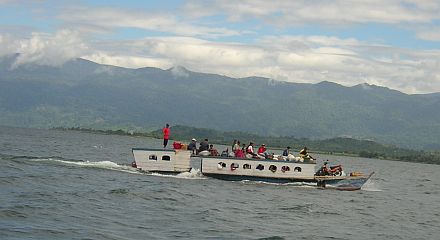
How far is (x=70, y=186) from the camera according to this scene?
4716 centimetres

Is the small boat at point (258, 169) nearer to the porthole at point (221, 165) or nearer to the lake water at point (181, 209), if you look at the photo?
the porthole at point (221, 165)

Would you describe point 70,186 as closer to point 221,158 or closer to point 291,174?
point 221,158

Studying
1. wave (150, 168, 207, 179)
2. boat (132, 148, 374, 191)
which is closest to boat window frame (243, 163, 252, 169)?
boat (132, 148, 374, 191)

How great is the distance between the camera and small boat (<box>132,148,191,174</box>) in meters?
59.9

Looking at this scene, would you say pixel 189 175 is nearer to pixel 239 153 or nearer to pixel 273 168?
pixel 239 153

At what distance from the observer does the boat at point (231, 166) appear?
5972cm

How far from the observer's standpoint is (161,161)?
60.2 metres

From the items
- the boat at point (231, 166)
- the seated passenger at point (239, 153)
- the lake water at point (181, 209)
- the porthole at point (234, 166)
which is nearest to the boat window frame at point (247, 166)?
the boat at point (231, 166)

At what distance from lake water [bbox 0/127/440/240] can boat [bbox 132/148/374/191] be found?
3.10 feet

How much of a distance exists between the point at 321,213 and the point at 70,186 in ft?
58.3

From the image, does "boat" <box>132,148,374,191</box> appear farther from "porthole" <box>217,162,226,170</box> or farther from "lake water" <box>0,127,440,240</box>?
"lake water" <box>0,127,440,240</box>

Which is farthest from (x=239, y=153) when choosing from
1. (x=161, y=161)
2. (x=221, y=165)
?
(x=161, y=161)

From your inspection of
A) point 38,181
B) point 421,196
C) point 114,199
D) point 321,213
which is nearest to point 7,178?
point 38,181

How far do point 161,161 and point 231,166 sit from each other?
6381 mm
